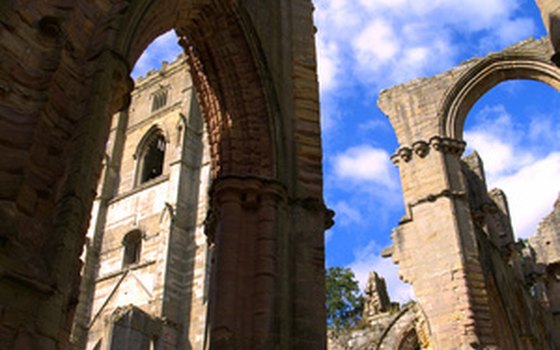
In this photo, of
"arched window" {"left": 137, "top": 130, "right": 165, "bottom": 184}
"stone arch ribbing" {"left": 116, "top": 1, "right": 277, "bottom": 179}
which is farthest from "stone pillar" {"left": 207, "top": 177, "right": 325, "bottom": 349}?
"arched window" {"left": 137, "top": 130, "right": 165, "bottom": 184}

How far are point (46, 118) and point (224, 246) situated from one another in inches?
101

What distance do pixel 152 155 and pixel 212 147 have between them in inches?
787

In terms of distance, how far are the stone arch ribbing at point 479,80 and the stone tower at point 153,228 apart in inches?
335

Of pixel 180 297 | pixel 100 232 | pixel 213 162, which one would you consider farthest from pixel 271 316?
pixel 100 232

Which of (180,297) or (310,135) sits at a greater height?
(180,297)

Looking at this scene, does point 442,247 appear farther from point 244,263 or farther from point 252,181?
point 244,263

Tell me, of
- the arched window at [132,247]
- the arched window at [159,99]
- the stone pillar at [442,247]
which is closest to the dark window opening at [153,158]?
the arched window at [159,99]

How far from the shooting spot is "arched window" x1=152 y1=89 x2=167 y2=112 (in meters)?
27.1

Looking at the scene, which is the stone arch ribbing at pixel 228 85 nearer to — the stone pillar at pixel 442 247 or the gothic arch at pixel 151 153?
the stone pillar at pixel 442 247

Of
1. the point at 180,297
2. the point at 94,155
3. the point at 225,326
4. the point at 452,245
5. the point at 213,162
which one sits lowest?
the point at 225,326

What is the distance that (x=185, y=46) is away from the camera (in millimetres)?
7035

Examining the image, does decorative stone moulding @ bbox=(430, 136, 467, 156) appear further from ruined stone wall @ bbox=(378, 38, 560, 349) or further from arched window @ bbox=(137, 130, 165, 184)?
arched window @ bbox=(137, 130, 165, 184)

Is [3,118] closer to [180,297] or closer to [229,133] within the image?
[229,133]

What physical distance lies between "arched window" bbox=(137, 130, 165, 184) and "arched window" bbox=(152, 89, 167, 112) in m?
1.44
